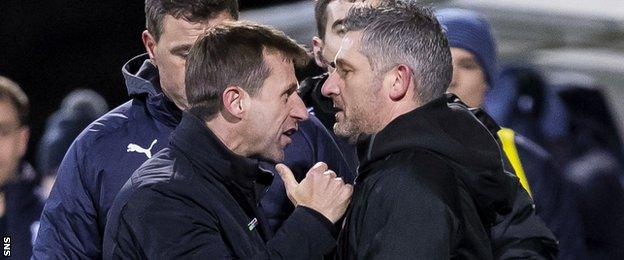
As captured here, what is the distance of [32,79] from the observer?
732cm

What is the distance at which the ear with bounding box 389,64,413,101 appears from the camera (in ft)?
9.50

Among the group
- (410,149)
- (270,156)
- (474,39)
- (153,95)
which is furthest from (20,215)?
(410,149)

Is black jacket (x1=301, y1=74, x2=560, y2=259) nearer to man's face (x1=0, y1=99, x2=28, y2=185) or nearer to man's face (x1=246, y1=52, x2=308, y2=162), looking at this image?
man's face (x1=246, y1=52, x2=308, y2=162)

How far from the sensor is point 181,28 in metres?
3.56

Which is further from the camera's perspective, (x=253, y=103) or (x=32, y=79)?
(x=32, y=79)

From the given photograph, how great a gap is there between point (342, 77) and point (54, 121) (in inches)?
154

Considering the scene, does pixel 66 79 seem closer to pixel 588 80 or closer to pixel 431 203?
pixel 588 80

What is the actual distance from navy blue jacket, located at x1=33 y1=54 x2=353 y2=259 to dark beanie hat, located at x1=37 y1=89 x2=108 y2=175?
2.37 metres

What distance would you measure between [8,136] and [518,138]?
1947mm

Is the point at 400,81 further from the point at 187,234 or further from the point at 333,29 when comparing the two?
the point at 333,29

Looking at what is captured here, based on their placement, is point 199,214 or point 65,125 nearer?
point 199,214

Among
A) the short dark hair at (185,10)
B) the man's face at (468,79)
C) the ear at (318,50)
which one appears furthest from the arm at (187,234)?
the man's face at (468,79)

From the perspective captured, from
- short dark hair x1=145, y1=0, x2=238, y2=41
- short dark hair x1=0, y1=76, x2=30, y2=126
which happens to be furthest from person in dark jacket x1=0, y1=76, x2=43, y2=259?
short dark hair x1=145, y1=0, x2=238, y2=41

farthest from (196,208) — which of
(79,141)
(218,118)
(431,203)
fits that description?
(79,141)
